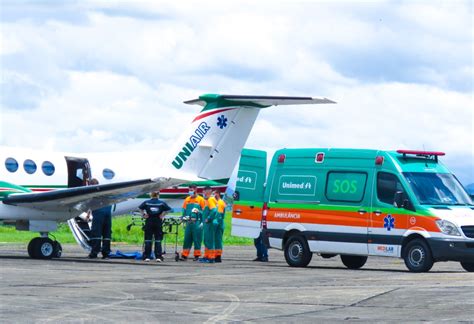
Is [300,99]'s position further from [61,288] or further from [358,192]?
[61,288]

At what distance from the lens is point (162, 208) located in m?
24.6

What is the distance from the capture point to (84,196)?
953 inches

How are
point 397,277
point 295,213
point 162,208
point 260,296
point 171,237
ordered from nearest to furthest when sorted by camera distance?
point 260,296 < point 397,277 < point 295,213 < point 162,208 < point 171,237

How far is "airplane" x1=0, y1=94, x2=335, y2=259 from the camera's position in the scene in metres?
24.5

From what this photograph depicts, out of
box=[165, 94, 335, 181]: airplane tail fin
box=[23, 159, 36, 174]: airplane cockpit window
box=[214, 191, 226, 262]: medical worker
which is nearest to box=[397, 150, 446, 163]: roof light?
box=[214, 191, 226, 262]: medical worker

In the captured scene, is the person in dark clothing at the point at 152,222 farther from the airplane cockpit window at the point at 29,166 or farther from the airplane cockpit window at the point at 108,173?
the airplane cockpit window at the point at 108,173

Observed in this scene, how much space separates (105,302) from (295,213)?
965 cm

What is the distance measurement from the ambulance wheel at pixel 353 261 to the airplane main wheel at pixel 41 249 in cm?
704

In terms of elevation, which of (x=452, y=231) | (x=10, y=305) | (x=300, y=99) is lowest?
(x=10, y=305)

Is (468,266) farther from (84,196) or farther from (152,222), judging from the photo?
(84,196)

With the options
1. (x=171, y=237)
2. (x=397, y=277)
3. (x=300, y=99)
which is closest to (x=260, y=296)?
(x=397, y=277)

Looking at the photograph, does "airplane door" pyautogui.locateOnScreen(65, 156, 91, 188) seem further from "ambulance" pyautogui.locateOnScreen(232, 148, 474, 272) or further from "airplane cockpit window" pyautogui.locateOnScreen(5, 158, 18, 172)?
"ambulance" pyautogui.locateOnScreen(232, 148, 474, 272)

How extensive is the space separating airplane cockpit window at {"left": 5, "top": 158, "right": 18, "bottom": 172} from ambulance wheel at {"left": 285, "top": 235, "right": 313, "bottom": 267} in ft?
23.6

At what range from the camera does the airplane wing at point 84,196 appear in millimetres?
23312
